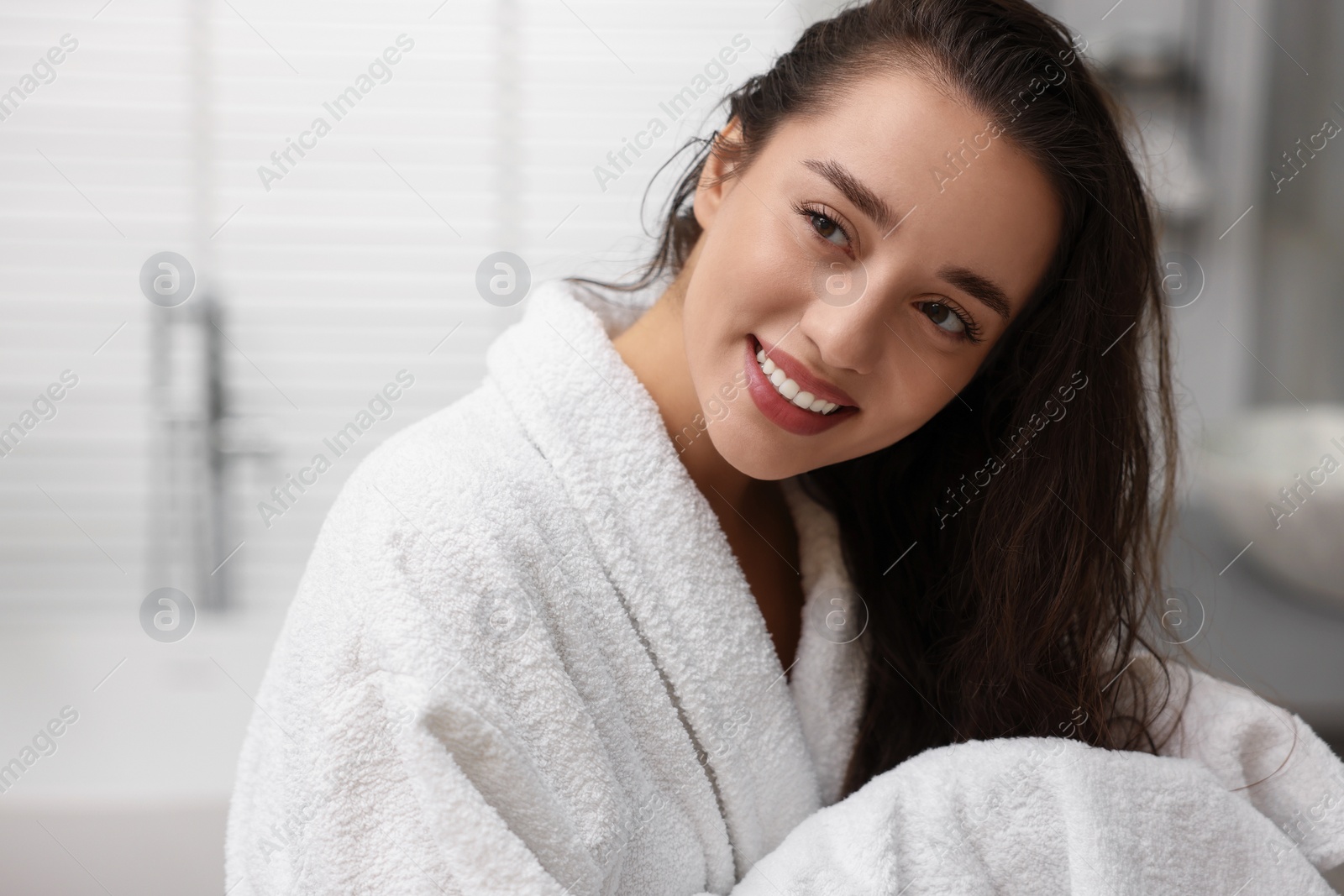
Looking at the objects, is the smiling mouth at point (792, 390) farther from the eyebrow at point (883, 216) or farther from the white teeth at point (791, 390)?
the eyebrow at point (883, 216)

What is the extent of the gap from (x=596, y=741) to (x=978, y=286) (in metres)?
0.41

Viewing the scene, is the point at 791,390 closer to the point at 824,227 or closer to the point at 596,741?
the point at 824,227

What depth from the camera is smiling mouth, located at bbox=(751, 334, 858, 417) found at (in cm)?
65

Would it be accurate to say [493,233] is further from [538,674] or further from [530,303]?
[538,674]

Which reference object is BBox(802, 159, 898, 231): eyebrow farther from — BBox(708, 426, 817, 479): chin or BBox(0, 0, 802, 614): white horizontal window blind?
BBox(0, 0, 802, 614): white horizontal window blind

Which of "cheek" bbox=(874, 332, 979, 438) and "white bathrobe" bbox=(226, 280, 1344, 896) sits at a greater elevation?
"cheek" bbox=(874, 332, 979, 438)

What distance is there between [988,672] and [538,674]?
41 cm

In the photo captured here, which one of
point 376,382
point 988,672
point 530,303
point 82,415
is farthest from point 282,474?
point 988,672

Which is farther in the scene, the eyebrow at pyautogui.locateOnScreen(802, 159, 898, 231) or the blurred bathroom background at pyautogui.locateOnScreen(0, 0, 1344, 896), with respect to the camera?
the blurred bathroom background at pyautogui.locateOnScreen(0, 0, 1344, 896)

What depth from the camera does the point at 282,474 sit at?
1.51 m

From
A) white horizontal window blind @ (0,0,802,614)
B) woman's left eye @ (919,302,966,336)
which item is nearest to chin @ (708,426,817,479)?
woman's left eye @ (919,302,966,336)

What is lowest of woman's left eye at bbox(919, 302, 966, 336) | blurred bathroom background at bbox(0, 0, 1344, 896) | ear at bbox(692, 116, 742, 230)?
woman's left eye at bbox(919, 302, 966, 336)

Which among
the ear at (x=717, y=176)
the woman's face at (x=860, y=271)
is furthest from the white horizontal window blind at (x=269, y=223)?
the woman's face at (x=860, y=271)

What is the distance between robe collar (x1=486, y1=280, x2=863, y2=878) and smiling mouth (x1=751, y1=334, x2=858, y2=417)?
0.09 meters
